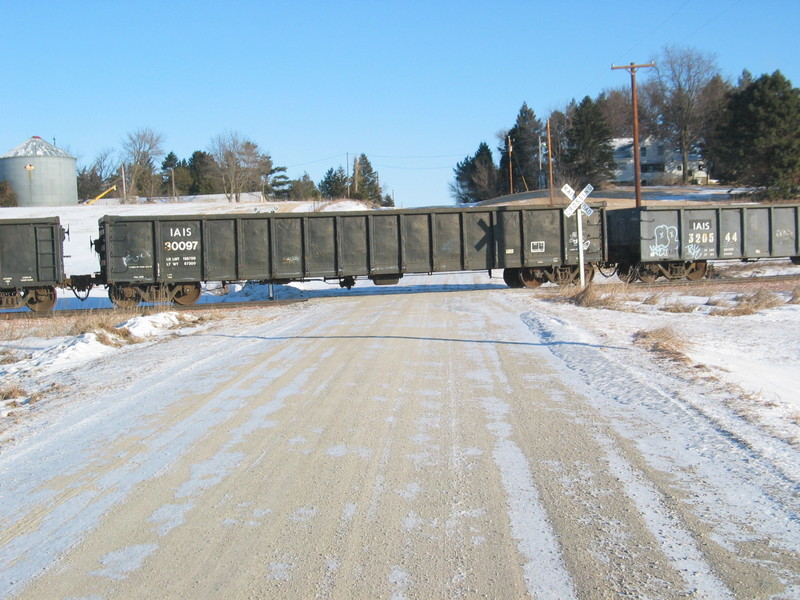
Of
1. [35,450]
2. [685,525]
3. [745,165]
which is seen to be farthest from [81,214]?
[685,525]

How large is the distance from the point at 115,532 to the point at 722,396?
19.3ft

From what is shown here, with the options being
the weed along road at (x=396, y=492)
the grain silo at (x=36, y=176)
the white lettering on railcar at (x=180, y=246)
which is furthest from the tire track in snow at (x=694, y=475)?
the grain silo at (x=36, y=176)

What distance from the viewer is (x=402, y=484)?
16.1ft

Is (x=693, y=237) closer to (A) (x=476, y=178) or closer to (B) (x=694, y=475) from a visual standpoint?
(B) (x=694, y=475)

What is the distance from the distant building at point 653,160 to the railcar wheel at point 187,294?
83731 millimetres

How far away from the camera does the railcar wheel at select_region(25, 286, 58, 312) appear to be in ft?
71.1

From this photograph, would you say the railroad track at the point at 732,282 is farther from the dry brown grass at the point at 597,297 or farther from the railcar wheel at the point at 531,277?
the dry brown grass at the point at 597,297

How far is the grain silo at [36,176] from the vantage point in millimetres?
78062

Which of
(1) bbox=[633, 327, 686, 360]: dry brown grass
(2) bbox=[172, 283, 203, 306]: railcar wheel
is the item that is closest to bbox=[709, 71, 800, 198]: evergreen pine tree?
(2) bbox=[172, 283, 203, 306]: railcar wheel

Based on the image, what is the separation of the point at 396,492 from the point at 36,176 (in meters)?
85.4

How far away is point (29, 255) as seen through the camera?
69.4 feet

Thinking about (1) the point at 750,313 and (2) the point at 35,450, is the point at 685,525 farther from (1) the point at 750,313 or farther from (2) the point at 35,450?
(1) the point at 750,313

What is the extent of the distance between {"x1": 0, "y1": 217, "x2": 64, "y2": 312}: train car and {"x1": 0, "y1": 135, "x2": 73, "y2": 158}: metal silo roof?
218ft

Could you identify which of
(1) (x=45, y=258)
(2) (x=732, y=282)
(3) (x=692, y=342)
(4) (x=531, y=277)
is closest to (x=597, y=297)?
(3) (x=692, y=342)
